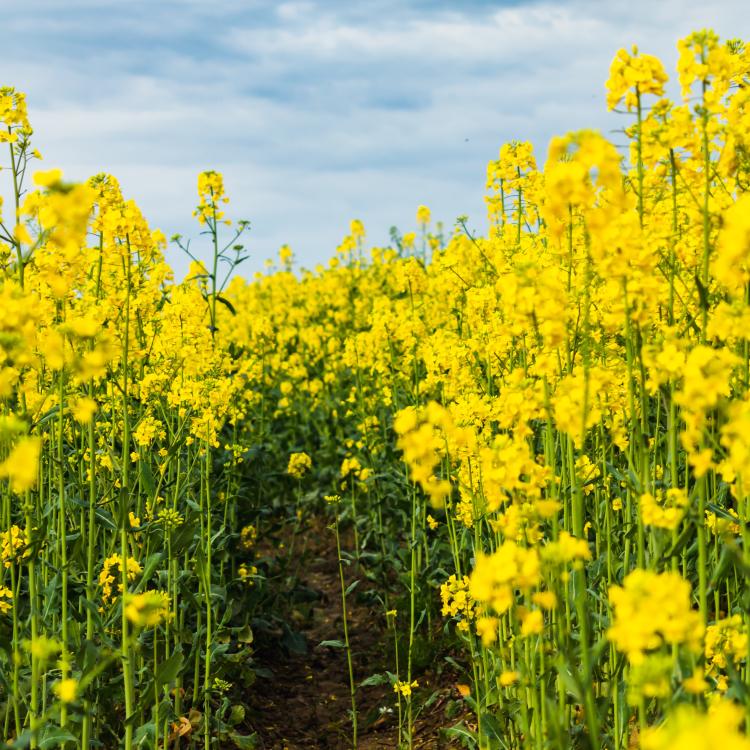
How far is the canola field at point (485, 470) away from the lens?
2.71 m

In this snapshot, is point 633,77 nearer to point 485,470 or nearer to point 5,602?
point 485,470

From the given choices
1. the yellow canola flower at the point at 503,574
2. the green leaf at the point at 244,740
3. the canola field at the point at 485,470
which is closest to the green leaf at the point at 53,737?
the canola field at the point at 485,470

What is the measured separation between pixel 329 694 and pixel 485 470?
151 inches

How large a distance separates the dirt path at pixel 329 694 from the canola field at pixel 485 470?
4.9 inches

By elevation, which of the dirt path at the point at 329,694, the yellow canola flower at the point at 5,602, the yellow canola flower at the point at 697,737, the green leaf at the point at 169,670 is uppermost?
the yellow canola flower at the point at 697,737

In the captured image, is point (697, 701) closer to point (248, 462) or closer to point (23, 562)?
point (23, 562)

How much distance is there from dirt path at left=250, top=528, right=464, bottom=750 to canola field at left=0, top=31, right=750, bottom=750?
12 cm

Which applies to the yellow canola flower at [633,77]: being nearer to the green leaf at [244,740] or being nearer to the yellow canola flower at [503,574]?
the yellow canola flower at [503,574]

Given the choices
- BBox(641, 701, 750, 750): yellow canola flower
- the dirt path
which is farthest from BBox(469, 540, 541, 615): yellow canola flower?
the dirt path

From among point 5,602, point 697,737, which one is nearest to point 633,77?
point 697,737

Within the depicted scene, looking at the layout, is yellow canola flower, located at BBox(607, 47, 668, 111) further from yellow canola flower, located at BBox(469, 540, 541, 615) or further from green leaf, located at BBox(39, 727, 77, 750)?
green leaf, located at BBox(39, 727, 77, 750)

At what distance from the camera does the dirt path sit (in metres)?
5.52

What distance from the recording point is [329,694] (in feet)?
20.4

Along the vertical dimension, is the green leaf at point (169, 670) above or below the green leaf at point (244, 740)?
above
